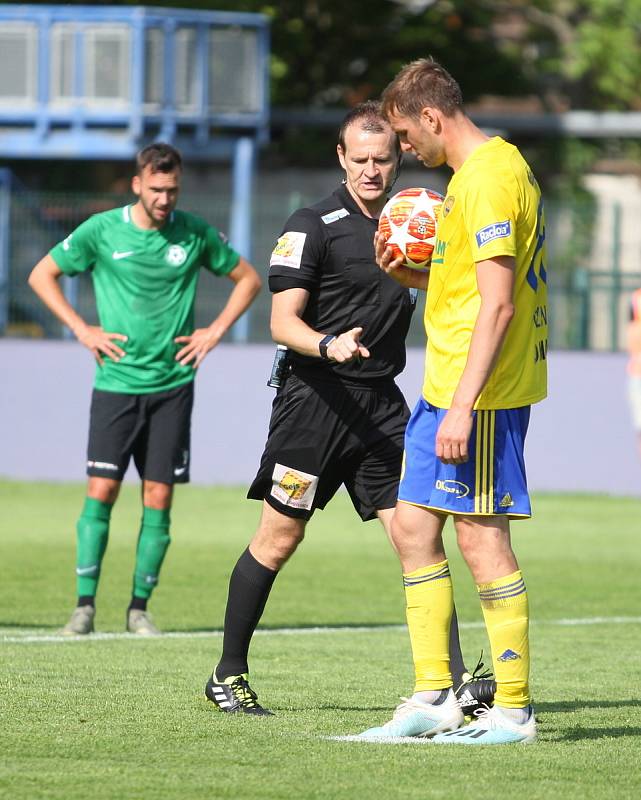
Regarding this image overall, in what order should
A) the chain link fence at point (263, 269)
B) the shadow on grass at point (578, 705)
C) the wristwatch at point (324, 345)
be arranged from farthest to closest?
the chain link fence at point (263, 269)
the shadow on grass at point (578, 705)
the wristwatch at point (324, 345)

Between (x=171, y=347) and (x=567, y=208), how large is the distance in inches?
409

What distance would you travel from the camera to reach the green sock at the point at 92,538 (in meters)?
8.91

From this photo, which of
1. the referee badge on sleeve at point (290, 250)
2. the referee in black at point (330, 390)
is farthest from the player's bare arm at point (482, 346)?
the referee badge on sleeve at point (290, 250)

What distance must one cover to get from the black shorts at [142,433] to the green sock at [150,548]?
20 cm

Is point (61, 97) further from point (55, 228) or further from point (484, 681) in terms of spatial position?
point (484, 681)

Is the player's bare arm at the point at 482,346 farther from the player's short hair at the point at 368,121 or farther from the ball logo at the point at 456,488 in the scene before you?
the player's short hair at the point at 368,121

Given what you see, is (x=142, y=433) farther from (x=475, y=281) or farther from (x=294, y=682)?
(x=475, y=281)

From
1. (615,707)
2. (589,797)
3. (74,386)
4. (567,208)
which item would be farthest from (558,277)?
(589,797)

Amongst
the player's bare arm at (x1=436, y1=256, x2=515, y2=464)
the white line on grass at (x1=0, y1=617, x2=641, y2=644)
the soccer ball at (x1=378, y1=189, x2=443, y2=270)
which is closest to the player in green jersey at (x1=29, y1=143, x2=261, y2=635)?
the white line on grass at (x1=0, y1=617, x2=641, y2=644)

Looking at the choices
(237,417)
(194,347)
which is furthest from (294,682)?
(237,417)

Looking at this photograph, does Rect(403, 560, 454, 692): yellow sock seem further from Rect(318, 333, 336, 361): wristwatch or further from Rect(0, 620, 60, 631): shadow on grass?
Rect(0, 620, 60, 631): shadow on grass

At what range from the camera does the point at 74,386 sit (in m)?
18.2

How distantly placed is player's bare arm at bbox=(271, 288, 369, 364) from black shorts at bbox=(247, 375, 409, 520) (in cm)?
27

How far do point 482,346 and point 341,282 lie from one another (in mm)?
1278
